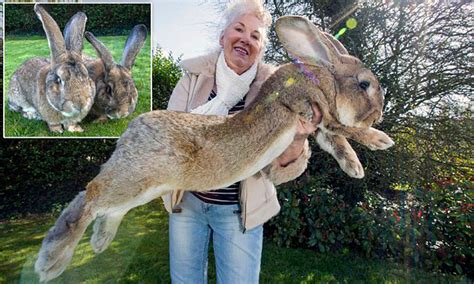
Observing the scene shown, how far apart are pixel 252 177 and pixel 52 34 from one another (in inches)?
70.5

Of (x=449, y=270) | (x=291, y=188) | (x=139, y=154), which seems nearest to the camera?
(x=139, y=154)

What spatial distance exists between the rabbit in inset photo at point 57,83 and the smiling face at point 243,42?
1382 mm

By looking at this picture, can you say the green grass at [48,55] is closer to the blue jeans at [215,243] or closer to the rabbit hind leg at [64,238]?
the blue jeans at [215,243]

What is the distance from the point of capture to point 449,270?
3.82 meters

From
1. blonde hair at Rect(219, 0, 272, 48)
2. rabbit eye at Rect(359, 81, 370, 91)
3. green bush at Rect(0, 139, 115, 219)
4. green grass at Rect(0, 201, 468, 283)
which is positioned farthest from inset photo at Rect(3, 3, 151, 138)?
rabbit eye at Rect(359, 81, 370, 91)

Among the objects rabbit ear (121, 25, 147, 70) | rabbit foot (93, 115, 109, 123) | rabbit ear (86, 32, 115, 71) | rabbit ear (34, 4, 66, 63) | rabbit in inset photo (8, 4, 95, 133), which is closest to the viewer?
rabbit ear (34, 4, 66, 63)

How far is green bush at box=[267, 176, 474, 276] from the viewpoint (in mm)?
3785

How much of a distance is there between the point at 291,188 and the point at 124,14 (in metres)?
2.13

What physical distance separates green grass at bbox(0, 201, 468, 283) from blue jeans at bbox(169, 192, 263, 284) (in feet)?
5.16

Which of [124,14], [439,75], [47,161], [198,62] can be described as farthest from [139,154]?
[47,161]

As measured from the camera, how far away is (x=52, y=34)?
2949mm

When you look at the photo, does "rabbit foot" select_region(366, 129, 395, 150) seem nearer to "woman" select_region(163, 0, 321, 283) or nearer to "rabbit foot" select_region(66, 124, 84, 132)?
"woman" select_region(163, 0, 321, 283)

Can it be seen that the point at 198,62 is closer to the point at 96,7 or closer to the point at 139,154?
the point at 139,154

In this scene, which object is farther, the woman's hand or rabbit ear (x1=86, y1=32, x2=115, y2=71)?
rabbit ear (x1=86, y1=32, x2=115, y2=71)
